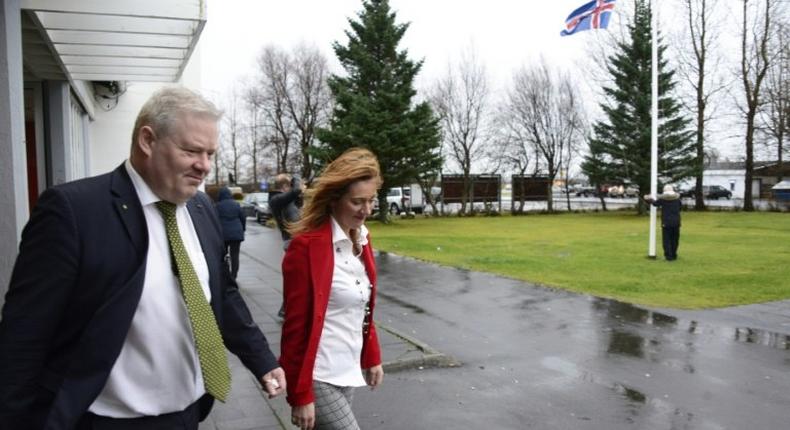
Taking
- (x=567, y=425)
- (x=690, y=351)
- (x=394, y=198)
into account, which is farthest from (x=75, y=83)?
(x=394, y=198)

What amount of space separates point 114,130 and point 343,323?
447 inches

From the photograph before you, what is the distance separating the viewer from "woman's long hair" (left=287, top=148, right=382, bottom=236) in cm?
297

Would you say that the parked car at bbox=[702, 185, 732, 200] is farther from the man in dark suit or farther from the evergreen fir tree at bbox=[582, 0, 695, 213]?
the man in dark suit

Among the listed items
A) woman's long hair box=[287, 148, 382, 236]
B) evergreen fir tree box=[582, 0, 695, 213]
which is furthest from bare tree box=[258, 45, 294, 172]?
woman's long hair box=[287, 148, 382, 236]

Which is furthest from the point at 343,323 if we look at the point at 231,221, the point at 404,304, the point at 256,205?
the point at 256,205

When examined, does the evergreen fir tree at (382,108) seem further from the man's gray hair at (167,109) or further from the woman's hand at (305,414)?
the man's gray hair at (167,109)

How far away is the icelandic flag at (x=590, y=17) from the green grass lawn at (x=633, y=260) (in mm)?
5872

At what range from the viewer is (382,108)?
99.8ft

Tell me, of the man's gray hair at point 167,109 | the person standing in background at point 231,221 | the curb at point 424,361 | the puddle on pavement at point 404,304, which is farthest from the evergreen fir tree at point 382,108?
the man's gray hair at point 167,109

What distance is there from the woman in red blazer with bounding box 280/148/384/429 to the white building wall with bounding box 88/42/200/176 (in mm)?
10475

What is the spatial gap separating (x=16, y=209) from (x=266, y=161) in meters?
55.4

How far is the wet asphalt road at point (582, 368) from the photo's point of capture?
16.5 feet

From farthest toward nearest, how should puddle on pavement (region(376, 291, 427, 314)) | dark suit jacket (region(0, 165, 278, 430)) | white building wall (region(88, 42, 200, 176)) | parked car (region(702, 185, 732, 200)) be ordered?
parked car (region(702, 185, 732, 200))
white building wall (region(88, 42, 200, 176))
puddle on pavement (region(376, 291, 427, 314))
dark suit jacket (region(0, 165, 278, 430))

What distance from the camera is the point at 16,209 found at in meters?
4.45
